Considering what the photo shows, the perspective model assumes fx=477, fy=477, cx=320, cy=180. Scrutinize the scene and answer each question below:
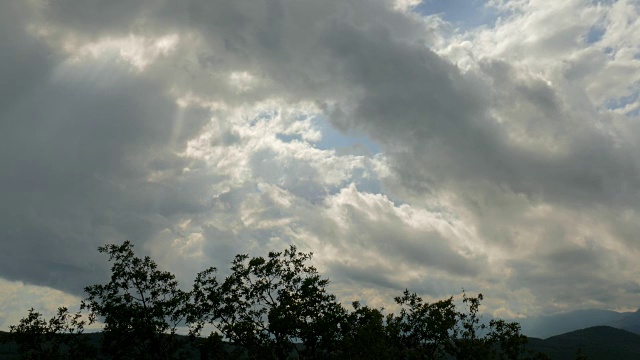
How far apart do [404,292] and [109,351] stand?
103ft

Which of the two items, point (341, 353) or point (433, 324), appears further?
point (433, 324)

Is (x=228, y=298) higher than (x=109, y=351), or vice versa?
(x=228, y=298)

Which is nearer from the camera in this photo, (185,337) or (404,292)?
(185,337)

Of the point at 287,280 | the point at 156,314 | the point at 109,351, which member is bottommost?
the point at 109,351

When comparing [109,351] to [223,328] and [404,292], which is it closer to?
[223,328]

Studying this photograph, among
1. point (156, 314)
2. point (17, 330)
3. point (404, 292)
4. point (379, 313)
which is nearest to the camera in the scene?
point (17, 330)

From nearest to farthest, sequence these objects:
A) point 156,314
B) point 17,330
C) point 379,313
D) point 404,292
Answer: point 17,330 < point 156,314 < point 379,313 < point 404,292

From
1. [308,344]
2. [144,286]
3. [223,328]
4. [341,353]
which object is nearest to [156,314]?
[144,286]

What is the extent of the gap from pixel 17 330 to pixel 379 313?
33.8 m

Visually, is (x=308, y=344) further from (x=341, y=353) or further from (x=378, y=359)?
(x=378, y=359)

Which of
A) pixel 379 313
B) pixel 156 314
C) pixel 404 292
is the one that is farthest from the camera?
pixel 404 292

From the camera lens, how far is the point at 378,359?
1738 inches

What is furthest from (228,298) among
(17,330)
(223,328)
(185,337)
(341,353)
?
(17,330)

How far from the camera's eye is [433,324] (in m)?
50.9
